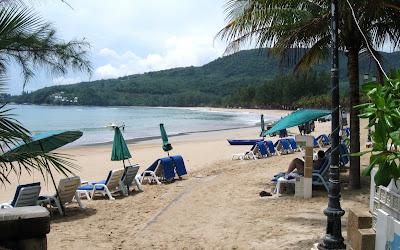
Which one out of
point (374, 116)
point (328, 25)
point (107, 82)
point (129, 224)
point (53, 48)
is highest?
point (107, 82)

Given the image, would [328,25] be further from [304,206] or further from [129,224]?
[129,224]

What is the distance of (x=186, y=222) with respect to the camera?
224 inches

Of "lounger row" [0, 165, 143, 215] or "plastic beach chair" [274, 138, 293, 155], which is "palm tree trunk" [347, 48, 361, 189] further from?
"plastic beach chair" [274, 138, 293, 155]

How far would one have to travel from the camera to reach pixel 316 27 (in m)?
6.85

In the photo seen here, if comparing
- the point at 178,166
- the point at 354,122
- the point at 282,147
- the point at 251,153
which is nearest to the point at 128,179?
the point at 178,166

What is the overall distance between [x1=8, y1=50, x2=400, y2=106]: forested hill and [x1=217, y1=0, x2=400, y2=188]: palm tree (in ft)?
449

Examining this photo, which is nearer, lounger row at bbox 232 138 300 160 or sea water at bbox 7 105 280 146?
lounger row at bbox 232 138 300 160

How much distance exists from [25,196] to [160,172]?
407 centimetres

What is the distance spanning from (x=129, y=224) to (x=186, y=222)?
0.93 m

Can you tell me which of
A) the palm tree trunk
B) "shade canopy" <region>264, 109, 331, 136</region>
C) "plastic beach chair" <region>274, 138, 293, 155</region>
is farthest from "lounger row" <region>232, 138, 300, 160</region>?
the palm tree trunk

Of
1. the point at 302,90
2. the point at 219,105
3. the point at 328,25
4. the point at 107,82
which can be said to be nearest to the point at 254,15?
the point at 328,25

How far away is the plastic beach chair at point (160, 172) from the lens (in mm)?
9391

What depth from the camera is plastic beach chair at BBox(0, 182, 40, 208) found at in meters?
5.98

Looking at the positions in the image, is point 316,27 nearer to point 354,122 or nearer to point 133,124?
point 354,122
